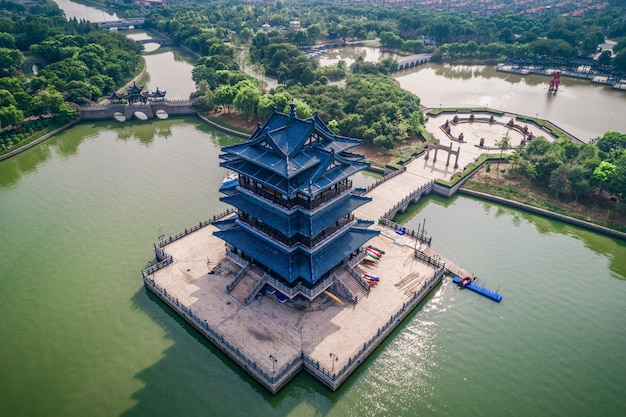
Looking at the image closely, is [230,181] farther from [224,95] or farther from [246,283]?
[224,95]

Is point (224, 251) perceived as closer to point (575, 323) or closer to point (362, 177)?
point (362, 177)

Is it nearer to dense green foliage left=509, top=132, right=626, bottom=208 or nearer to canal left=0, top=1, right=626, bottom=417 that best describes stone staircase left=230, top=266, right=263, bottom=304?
canal left=0, top=1, right=626, bottom=417

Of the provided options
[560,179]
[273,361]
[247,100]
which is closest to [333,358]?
[273,361]

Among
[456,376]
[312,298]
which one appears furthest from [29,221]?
[456,376]

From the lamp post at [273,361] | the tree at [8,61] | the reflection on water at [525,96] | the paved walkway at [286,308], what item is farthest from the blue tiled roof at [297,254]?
the tree at [8,61]

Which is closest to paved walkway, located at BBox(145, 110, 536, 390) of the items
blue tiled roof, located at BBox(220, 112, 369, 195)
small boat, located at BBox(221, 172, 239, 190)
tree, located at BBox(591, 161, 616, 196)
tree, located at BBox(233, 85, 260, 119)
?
small boat, located at BBox(221, 172, 239, 190)
